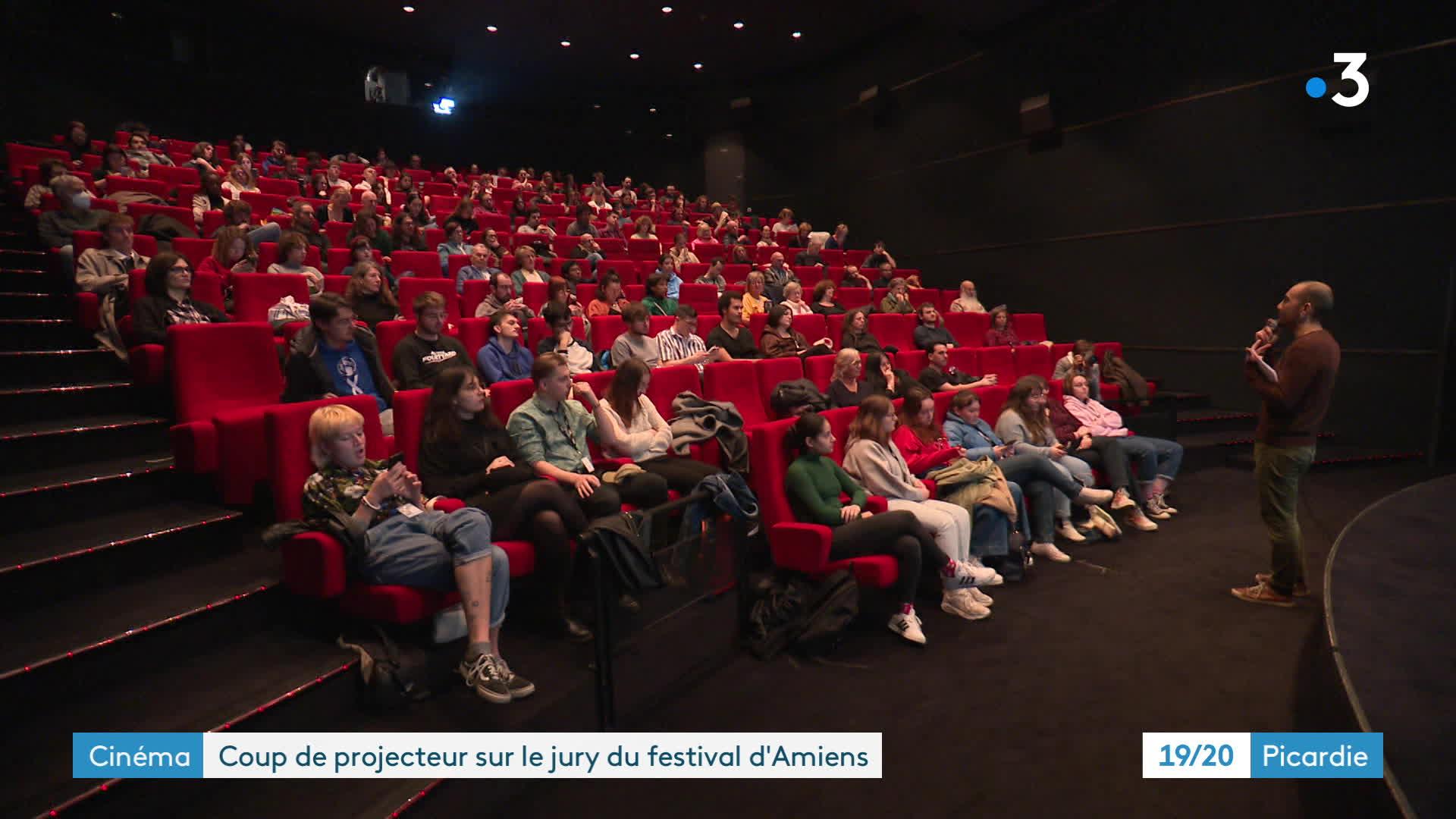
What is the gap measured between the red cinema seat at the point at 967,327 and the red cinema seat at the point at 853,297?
651 mm

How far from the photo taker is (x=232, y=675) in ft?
5.08

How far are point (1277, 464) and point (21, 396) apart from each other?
3.89 meters

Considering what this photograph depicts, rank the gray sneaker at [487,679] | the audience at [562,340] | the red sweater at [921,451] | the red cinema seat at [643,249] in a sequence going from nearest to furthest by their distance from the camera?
the gray sneaker at [487,679] → the red sweater at [921,451] → the audience at [562,340] → the red cinema seat at [643,249]

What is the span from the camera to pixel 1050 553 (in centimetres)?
299

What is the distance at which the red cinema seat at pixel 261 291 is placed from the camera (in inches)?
117

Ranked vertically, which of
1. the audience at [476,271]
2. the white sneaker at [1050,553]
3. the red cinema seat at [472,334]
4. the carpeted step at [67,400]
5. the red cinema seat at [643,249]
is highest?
the red cinema seat at [643,249]

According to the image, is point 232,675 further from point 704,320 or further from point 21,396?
point 704,320

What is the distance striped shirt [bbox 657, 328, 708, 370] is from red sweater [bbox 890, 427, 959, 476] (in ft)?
3.74

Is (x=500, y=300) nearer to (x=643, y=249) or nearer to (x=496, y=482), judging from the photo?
(x=496, y=482)

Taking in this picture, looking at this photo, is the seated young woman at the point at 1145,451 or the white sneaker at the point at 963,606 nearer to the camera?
the white sneaker at the point at 963,606

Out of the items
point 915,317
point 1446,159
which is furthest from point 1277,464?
point 1446,159

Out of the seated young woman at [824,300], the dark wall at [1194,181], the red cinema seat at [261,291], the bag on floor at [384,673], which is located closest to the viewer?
the bag on floor at [384,673]

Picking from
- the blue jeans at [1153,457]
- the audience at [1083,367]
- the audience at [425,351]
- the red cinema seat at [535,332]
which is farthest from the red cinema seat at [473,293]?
the blue jeans at [1153,457]

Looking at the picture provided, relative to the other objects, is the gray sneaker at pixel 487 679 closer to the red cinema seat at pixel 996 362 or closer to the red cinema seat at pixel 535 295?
the red cinema seat at pixel 535 295
